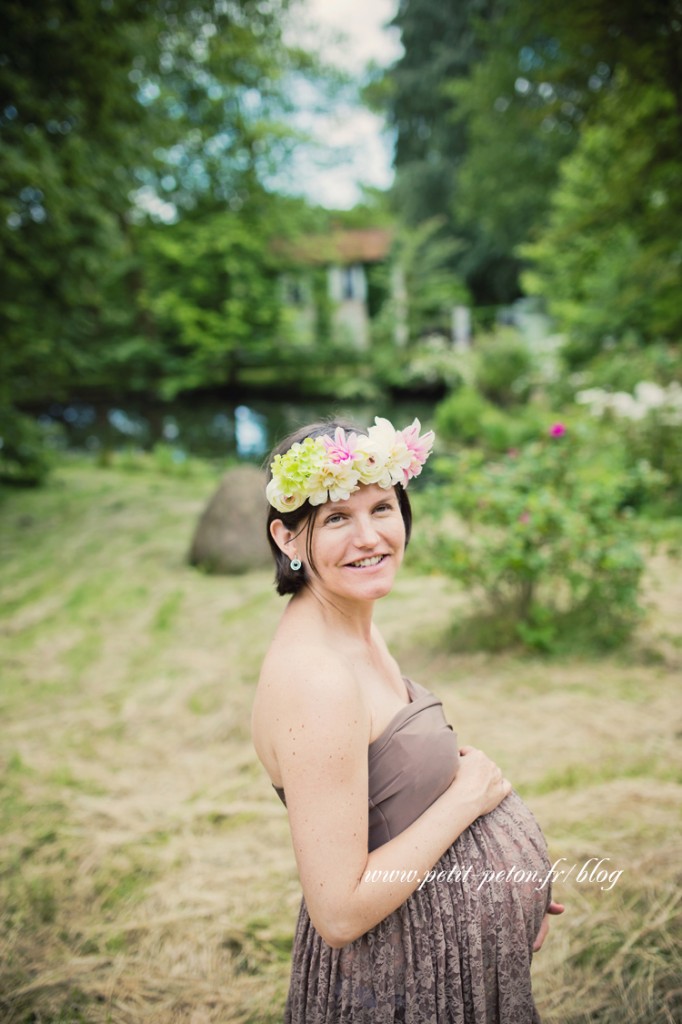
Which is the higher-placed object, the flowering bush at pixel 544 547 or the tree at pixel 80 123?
the tree at pixel 80 123

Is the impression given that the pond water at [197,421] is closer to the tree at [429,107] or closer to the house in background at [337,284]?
the house in background at [337,284]

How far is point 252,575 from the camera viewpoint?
635 cm

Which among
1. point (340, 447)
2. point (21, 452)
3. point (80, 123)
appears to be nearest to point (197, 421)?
point (21, 452)

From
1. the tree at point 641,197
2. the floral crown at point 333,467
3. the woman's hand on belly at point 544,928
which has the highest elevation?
the tree at point 641,197

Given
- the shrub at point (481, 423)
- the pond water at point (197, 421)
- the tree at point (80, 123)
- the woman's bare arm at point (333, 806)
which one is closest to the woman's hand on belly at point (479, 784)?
the woman's bare arm at point (333, 806)

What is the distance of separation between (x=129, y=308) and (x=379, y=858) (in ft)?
84.4

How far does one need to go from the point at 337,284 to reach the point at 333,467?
2788 cm

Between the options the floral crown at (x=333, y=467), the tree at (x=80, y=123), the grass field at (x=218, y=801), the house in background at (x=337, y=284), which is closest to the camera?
the floral crown at (x=333, y=467)

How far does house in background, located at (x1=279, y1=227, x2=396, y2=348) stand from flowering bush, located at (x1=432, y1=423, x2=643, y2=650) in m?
20.2

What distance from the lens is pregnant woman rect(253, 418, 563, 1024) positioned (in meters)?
1.16

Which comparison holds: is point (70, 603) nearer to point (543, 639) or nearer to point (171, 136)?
point (543, 639)

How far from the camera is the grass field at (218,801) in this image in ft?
6.91

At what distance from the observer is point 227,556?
636cm

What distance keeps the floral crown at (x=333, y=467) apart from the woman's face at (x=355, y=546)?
3 centimetres
